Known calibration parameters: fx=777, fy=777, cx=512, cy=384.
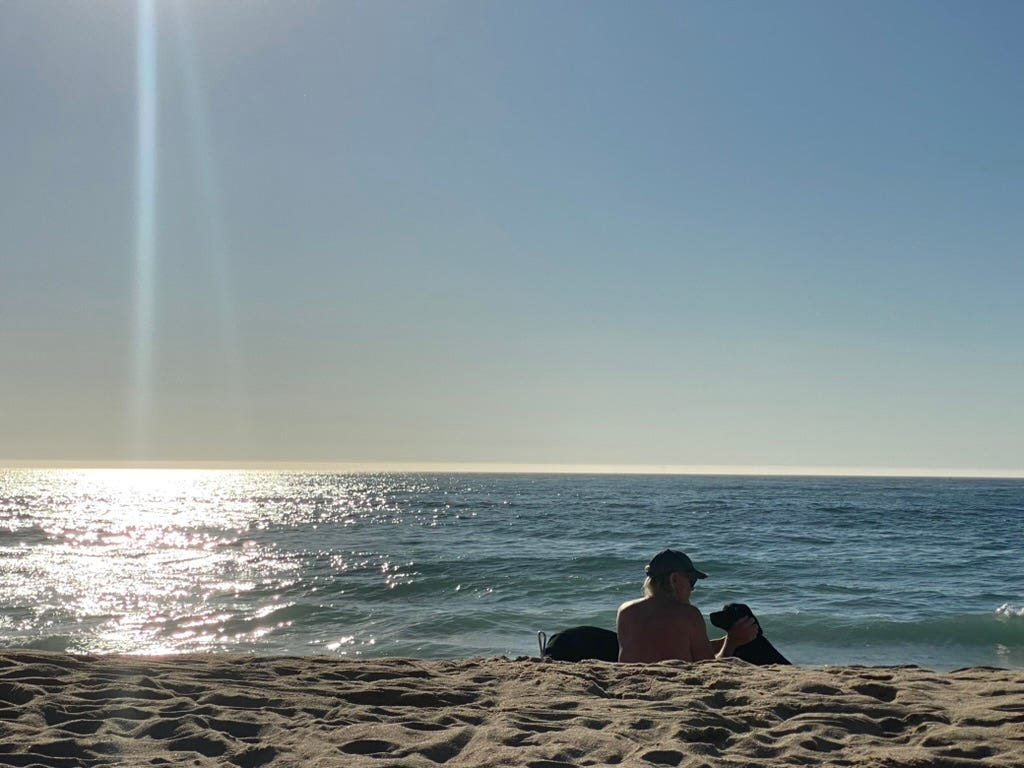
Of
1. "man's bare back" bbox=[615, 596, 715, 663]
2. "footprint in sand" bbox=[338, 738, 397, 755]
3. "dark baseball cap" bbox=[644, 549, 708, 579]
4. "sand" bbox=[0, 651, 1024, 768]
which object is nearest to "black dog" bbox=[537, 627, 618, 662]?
"man's bare back" bbox=[615, 596, 715, 663]

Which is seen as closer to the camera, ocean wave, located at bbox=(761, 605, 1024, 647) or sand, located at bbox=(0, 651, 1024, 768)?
sand, located at bbox=(0, 651, 1024, 768)

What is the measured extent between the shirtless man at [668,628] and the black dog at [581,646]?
0.50 m

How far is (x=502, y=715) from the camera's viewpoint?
4617 mm

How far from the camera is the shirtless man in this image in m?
6.45

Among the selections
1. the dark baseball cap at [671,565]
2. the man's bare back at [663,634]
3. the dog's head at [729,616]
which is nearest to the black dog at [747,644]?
the dog's head at [729,616]

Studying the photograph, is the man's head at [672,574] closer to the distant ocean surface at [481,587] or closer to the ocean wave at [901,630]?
the distant ocean surface at [481,587]

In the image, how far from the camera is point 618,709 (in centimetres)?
471

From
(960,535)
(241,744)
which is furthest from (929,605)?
(960,535)

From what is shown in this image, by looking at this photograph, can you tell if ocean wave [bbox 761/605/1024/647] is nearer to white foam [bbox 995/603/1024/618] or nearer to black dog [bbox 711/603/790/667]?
white foam [bbox 995/603/1024/618]

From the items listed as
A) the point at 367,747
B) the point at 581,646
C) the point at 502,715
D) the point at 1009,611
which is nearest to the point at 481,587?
the point at 581,646

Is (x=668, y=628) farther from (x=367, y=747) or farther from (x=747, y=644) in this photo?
(x=367, y=747)

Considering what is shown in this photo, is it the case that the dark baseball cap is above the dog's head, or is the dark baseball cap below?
above

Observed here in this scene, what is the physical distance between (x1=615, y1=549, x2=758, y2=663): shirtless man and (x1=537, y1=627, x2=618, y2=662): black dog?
504 millimetres

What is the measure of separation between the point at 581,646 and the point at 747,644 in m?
1.45
